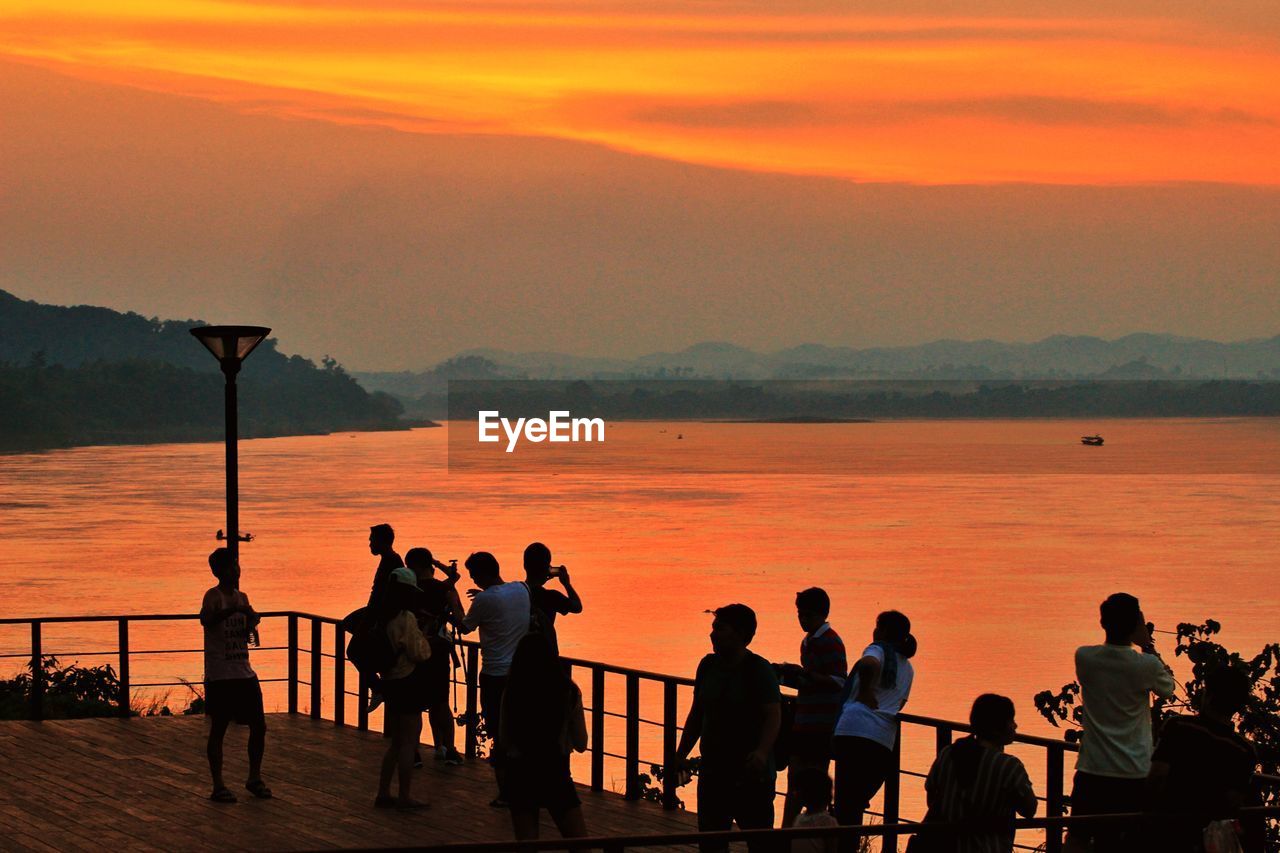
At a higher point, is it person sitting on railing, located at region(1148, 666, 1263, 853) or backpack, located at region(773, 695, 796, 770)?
person sitting on railing, located at region(1148, 666, 1263, 853)

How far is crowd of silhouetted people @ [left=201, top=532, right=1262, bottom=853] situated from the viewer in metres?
7.02

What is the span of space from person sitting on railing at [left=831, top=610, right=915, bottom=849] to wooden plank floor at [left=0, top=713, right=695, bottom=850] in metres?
2.40

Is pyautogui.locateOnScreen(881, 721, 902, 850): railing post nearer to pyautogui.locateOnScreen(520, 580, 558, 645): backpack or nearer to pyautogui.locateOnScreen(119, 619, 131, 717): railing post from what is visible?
pyautogui.locateOnScreen(520, 580, 558, 645): backpack

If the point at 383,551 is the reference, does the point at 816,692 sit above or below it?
below

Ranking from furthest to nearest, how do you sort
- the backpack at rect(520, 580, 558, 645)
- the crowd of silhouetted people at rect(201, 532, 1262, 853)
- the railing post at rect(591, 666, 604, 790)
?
the railing post at rect(591, 666, 604, 790), the backpack at rect(520, 580, 558, 645), the crowd of silhouetted people at rect(201, 532, 1262, 853)

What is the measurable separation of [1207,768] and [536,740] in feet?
11.7

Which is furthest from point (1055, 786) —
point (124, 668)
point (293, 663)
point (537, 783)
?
point (124, 668)

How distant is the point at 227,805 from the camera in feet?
40.3

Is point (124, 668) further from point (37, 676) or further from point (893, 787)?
point (893, 787)

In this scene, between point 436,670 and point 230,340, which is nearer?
point 436,670

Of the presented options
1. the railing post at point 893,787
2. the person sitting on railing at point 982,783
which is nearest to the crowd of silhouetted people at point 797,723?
the person sitting on railing at point 982,783

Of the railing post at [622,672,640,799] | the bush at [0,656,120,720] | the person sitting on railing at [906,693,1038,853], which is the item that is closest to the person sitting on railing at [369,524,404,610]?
the railing post at [622,672,640,799]

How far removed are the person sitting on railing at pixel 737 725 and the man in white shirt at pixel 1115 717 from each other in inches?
59.0

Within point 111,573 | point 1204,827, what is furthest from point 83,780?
point 111,573
